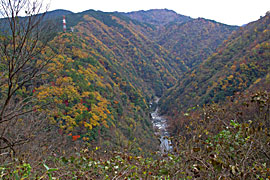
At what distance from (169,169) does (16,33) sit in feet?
11.1

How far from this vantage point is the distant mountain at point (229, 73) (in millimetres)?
27291

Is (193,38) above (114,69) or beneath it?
above

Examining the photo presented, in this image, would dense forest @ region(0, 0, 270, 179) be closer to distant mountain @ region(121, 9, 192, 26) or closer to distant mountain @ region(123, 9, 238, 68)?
distant mountain @ region(123, 9, 238, 68)

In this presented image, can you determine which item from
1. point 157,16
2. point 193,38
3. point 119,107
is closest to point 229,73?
point 119,107

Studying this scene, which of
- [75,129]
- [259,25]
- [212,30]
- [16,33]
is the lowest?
[75,129]

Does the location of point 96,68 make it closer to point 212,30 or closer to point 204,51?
point 204,51

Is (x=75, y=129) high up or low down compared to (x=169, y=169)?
down

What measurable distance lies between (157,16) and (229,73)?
128804 mm

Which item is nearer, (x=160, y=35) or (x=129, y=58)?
(x=129, y=58)

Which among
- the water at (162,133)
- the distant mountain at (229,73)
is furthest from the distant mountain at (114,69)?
the distant mountain at (229,73)

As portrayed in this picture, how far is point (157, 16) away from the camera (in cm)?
14950

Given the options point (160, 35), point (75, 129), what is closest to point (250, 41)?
point (75, 129)

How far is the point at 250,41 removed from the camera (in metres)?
35.5

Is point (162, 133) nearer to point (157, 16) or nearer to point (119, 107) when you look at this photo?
point (119, 107)
